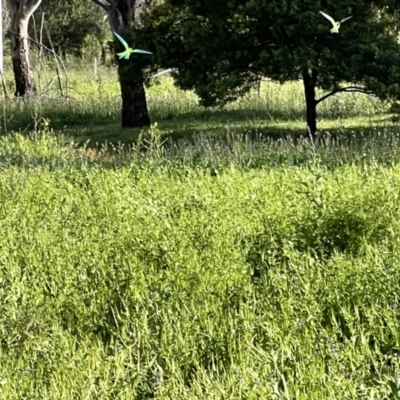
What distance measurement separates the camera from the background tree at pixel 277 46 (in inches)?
383

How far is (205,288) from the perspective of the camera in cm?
393

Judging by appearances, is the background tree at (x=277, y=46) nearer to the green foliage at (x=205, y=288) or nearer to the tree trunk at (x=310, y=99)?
the tree trunk at (x=310, y=99)

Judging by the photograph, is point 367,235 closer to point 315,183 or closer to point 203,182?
point 315,183

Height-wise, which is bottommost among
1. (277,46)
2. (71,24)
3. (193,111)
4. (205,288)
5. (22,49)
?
(205,288)

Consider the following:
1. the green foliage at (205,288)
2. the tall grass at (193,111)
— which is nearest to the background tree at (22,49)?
the tall grass at (193,111)

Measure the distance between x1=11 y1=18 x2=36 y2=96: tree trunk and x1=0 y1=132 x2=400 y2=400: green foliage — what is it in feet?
43.6

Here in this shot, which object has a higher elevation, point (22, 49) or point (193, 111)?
point (22, 49)

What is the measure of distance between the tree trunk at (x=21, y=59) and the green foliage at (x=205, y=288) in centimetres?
1328

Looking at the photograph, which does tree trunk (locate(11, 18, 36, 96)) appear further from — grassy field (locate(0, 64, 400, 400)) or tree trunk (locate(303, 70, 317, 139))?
grassy field (locate(0, 64, 400, 400))

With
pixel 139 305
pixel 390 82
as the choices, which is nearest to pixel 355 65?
pixel 390 82

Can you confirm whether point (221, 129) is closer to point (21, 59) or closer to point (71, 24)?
point (21, 59)

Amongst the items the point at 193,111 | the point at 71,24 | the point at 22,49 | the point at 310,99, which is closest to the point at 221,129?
the point at 310,99

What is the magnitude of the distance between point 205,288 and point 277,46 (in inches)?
268

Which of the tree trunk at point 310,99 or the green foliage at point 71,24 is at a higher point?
the green foliage at point 71,24
